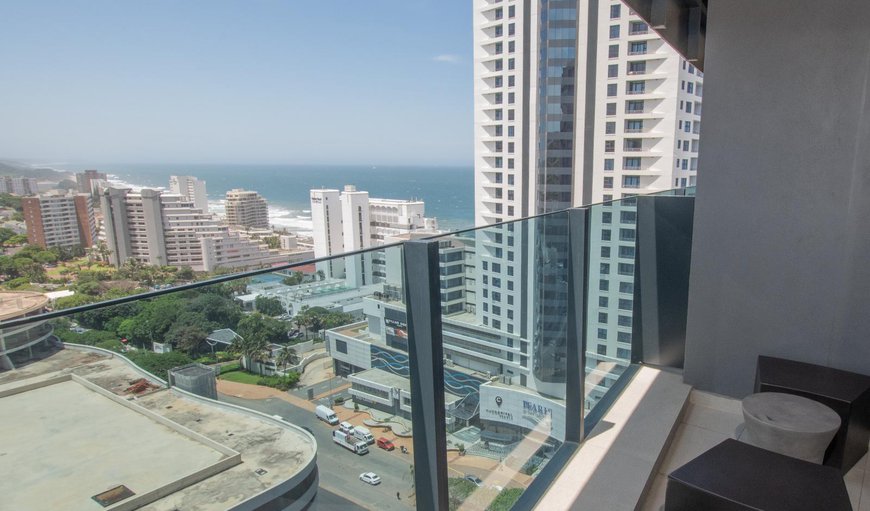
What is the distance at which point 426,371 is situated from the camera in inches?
67.7

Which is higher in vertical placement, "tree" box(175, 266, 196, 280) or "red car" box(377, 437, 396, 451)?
"red car" box(377, 437, 396, 451)

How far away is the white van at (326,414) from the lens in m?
1.39

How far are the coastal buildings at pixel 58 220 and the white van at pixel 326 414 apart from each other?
41.7 m

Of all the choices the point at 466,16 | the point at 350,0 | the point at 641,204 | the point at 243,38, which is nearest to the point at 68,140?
the point at 243,38

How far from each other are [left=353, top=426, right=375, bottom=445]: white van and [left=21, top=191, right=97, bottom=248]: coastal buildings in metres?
41.7

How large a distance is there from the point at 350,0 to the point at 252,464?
86.8 metres

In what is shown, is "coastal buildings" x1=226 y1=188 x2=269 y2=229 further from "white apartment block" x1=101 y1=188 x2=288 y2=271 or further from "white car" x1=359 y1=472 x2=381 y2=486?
"white car" x1=359 y1=472 x2=381 y2=486

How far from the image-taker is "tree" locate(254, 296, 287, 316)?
4.10 feet

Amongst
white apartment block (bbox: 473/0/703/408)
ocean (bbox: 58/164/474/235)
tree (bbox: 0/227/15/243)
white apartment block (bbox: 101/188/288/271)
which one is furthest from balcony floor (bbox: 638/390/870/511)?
ocean (bbox: 58/164/474/235)

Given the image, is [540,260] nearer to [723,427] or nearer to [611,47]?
[723,427]

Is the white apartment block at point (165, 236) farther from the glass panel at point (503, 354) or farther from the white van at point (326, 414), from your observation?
the white van at point (326, 414)

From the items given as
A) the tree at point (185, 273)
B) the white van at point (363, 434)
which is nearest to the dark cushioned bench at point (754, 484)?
the white van at point (363, 434)

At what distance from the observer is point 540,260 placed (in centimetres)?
268

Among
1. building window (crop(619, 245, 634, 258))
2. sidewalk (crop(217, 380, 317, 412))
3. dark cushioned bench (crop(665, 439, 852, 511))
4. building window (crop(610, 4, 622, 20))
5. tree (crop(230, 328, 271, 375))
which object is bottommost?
dark cushioned bench (crop(665, 439, 852, 511))
